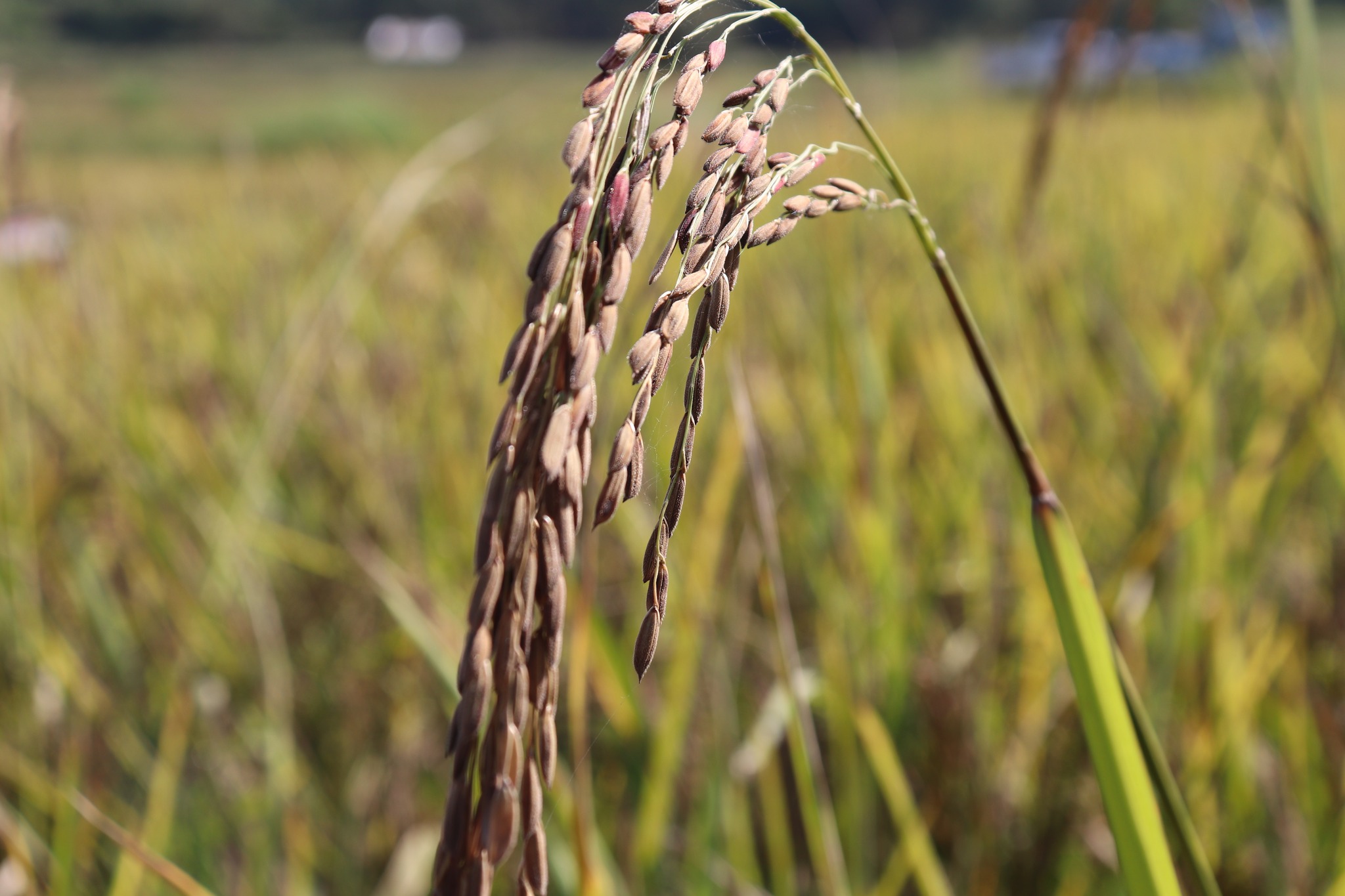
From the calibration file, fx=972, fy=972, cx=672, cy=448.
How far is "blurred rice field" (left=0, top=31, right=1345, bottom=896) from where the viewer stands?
43 cm

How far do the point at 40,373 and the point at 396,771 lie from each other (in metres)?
0.63

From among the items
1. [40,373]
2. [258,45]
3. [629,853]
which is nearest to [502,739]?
[629,853]

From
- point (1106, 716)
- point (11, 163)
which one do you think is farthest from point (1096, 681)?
point (11, 163)

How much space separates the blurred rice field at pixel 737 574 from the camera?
43cm

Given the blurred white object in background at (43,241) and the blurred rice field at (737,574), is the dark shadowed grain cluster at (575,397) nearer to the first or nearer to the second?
the blurred rice field at (737,574)

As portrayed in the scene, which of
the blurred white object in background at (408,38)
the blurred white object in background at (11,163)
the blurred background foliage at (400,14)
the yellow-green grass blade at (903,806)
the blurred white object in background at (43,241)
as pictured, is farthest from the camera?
the blurred white object in background at (408,38)

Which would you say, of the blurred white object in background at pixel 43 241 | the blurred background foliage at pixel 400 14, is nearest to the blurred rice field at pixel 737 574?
the blurred background foliage at pixel 400 14

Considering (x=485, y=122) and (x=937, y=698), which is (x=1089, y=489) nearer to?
(x=937, y=698)

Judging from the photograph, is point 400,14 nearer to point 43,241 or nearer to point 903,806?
point 43,241

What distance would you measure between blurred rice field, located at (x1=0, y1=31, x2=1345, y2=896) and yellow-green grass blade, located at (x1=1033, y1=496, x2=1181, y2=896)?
0.24 feet

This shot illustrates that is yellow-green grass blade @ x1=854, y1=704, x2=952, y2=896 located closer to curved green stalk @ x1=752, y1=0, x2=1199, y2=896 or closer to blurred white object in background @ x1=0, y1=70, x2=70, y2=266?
curved green stalk @ x1=752, y1=0, x2=1199, y2=896

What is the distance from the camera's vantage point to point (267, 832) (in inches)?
17.3

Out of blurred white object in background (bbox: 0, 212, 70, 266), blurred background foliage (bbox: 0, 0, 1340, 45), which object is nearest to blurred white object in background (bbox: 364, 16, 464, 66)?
blurred background foliage (bbox: 0, 0, 1340, 45)

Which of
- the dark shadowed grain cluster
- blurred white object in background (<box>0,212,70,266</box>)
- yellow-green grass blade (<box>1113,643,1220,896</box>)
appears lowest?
blurred white object in background (<box>0,212,70,266</box>)
